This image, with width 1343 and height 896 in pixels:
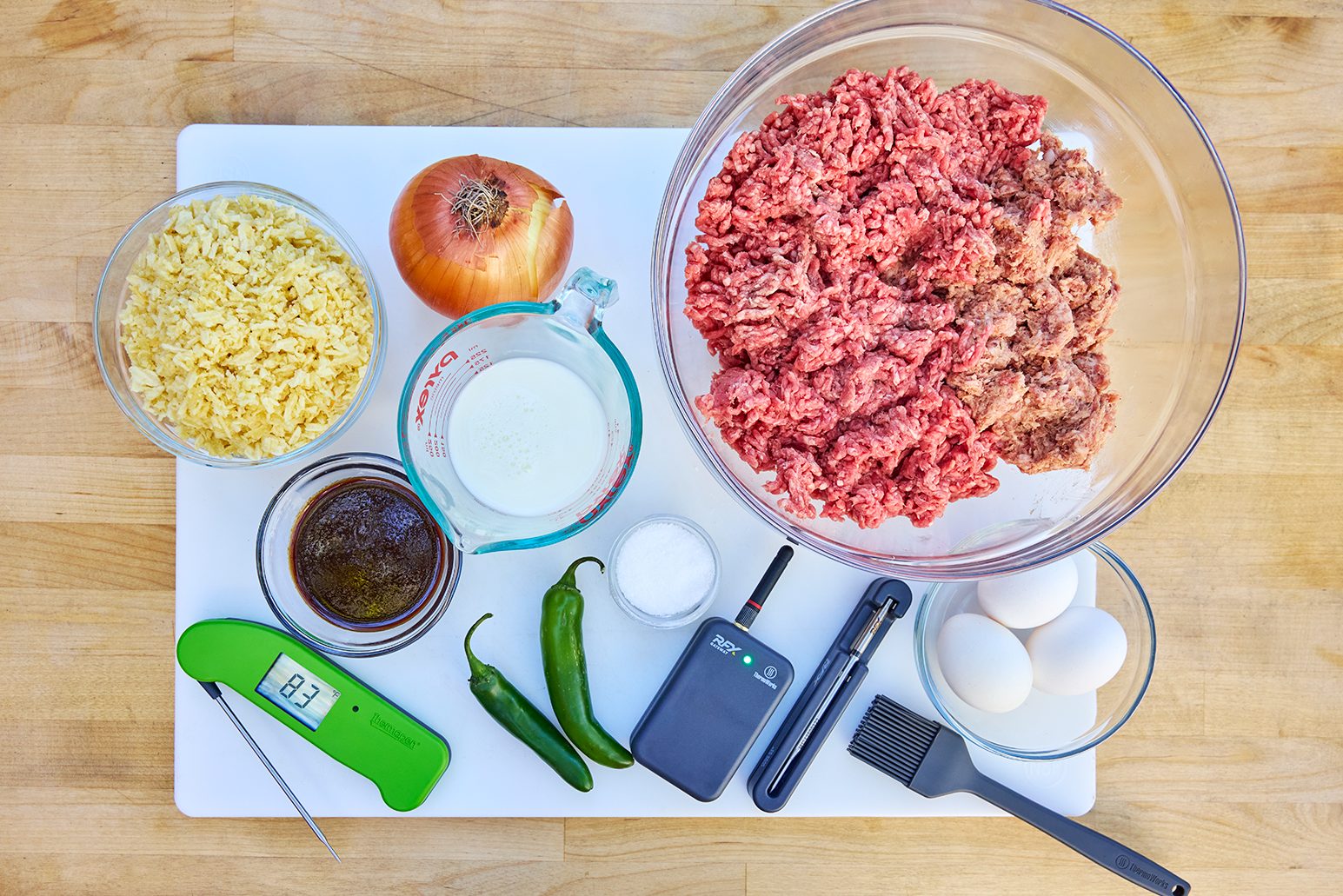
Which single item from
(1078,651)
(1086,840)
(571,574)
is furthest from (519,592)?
(1086,840)

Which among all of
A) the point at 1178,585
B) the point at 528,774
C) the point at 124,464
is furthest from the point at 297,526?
the point at 1178,585

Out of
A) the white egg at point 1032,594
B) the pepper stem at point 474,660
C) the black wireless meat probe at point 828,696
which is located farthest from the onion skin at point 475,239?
the white egg at point 1032,594

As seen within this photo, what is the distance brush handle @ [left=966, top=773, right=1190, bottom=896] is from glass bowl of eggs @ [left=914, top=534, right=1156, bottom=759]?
0.25ft

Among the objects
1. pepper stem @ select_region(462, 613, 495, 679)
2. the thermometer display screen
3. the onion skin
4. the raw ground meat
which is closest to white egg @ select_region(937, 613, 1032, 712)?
the raw ground meat

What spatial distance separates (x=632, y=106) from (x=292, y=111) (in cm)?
55

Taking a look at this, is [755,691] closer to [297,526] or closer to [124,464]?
[297,526]

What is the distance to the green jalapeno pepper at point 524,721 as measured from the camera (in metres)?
1.29

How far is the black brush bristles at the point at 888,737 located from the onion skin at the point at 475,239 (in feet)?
2.59

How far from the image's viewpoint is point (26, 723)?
144 cm

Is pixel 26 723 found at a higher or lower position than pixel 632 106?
lower

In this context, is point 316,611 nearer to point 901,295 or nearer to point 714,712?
point 714,712

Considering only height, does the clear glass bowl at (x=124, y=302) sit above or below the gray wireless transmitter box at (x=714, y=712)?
above

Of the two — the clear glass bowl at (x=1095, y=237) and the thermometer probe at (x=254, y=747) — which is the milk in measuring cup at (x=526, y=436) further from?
the thermometer probe at (x=254, y=747)

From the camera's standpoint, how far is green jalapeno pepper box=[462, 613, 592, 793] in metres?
1.29
